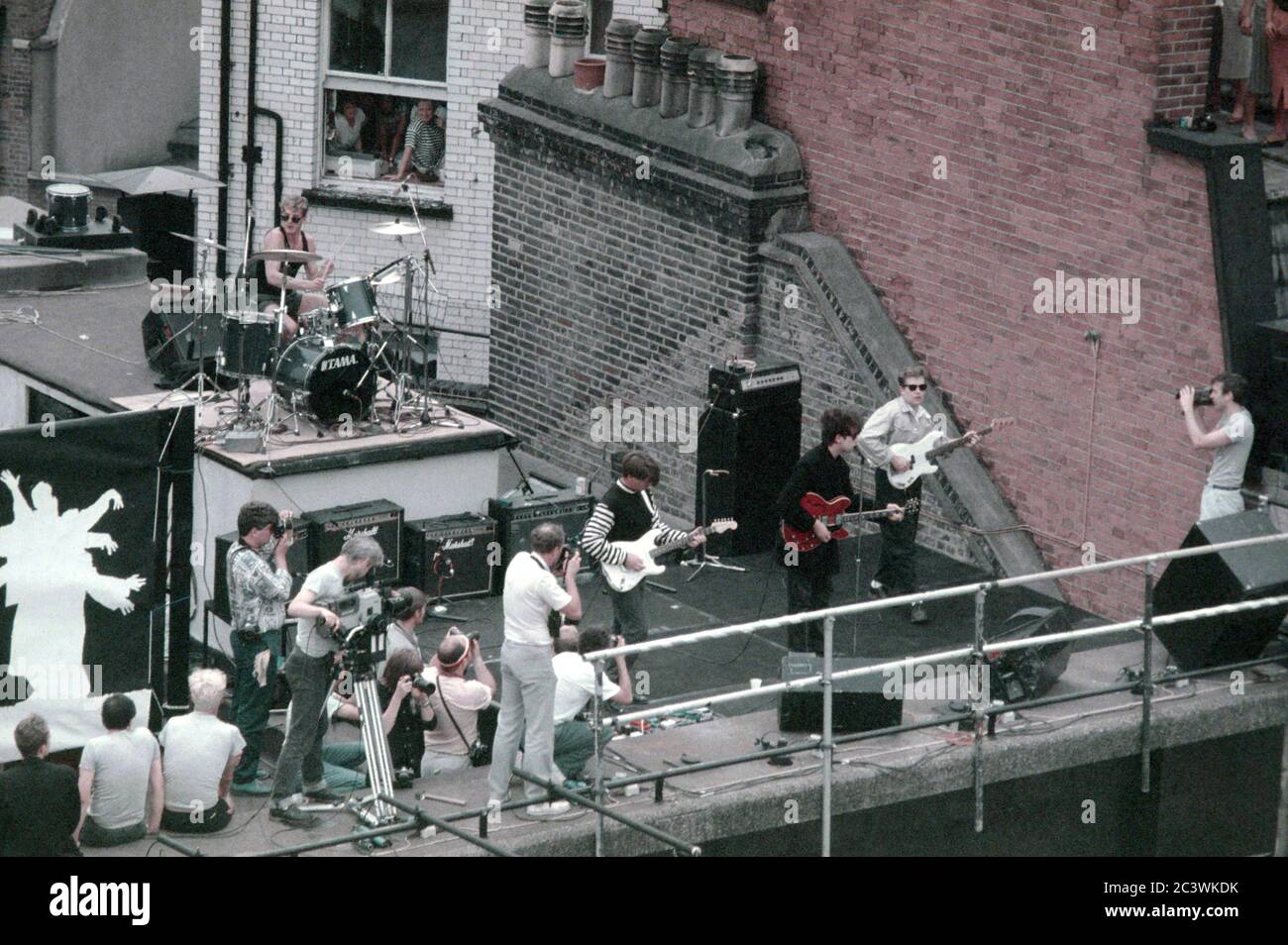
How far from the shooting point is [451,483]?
17891 mm

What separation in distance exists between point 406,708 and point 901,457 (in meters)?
4.41

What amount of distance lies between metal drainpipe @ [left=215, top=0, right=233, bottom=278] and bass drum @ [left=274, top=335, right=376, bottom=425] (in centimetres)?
614

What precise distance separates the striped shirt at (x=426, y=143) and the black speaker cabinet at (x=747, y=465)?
6.47 metres

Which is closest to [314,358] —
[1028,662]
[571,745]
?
[571,745]

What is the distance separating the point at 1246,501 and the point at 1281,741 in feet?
5.83

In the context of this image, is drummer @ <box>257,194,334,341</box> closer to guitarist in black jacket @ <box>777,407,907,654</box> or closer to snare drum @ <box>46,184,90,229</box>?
snare drum @ <box>46,184,90,229</box>

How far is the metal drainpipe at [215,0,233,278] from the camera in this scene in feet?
75.5

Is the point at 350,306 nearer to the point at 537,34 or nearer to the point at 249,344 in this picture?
the point at 249,344

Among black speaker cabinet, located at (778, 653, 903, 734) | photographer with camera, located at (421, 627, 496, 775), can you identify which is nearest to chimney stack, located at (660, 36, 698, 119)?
black speaker cabinet, located at (778, 653, 903, 734)

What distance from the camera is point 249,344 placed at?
1752 centimetres

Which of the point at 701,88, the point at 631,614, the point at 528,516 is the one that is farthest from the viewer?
the point at 701,88

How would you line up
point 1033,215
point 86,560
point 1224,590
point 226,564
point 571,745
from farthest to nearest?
1. point 1033,215
2. point 226,564
3. point 1224,590
4. point 86,560
5. point 571,745

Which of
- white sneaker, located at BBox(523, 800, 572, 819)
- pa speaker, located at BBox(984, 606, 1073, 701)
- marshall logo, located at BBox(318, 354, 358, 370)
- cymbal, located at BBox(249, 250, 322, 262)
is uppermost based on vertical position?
cymbal, located at BBox(249, 250, 322, 262)

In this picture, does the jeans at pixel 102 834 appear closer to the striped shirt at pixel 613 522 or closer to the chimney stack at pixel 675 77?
the striped shirt at pixel 613 522
